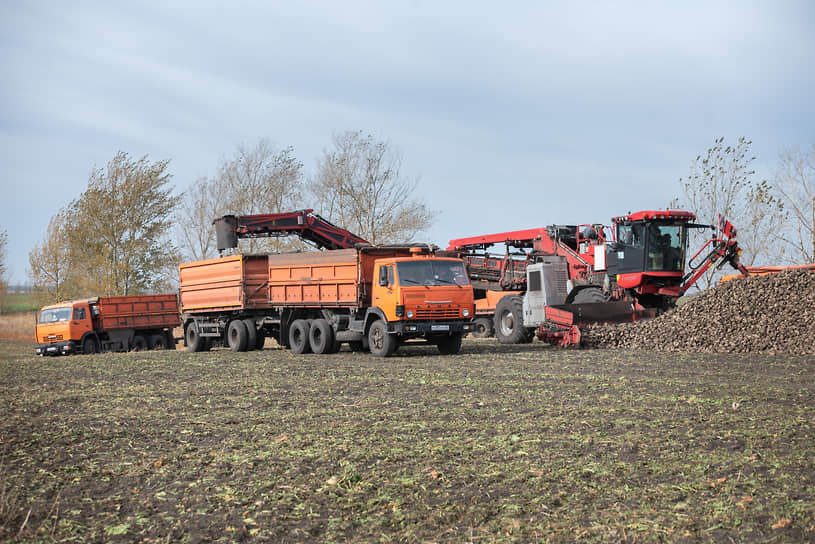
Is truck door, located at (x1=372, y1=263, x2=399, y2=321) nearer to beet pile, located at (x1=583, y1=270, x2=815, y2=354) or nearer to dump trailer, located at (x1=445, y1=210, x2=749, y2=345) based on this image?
dump trailer, located at (x1=445, y1=210, x2=749, y2=345)

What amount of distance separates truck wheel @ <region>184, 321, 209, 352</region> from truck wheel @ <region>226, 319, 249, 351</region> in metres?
2.18

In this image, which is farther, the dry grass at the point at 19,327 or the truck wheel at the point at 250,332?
the dry grass at the point at 19,327

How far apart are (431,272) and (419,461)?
12037 mm

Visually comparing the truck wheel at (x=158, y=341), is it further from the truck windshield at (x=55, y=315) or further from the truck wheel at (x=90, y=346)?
the truck windshield at (x=55, y=315)

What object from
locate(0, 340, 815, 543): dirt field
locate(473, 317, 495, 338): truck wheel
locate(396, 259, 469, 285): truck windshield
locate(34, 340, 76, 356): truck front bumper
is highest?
locate(396, 259, 469, 285): truck windshield

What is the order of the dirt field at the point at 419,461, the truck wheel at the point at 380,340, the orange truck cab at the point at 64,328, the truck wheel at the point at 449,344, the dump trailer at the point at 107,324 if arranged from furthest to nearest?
the dump trailer at the point at 107,324
the orange truck cab at the point at 64,328
the truck wheel at the point at 449,344
the truck wheel at the point at 380,340
the dirt field at the point at 419,461

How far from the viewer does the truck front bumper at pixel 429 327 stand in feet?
59.8

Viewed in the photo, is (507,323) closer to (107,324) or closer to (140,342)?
(140,342)

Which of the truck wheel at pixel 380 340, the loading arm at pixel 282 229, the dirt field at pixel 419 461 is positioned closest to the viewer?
the dirt field at pixel 419 461

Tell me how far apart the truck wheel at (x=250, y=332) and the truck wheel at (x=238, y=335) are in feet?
0.19

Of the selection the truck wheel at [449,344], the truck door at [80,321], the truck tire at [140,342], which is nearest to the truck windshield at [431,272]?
the truck wheel at [449,344]

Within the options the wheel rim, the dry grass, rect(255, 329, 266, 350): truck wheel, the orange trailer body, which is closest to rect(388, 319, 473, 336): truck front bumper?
the wheel rim

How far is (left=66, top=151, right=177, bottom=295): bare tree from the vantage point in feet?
133

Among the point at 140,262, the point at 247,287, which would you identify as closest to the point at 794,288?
the point at 247,287
